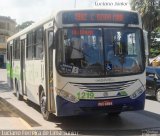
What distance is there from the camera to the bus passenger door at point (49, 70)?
11.3 meters

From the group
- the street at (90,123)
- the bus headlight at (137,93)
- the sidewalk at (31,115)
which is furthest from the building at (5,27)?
the bus headlight at (137,93)

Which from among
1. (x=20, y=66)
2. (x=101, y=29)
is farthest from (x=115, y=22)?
(x=20, y=66)

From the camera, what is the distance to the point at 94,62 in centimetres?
1078

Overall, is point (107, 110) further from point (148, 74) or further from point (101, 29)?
point (148, 74)

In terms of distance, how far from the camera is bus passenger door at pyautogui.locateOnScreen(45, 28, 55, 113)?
446 inches

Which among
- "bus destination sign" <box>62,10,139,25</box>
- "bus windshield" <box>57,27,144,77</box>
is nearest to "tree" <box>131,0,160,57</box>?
"bus destination sign" <box>62,10,139,25</box>

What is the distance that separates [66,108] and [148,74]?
8620mm

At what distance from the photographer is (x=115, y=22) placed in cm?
1115

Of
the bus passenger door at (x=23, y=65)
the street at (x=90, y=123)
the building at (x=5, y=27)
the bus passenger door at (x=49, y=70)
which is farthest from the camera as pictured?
the building at (x=5, y=27)

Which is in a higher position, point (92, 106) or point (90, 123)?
point (92, 106)

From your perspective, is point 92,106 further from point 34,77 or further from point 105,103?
point 34,77

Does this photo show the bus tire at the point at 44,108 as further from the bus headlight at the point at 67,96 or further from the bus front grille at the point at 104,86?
the bus front grille at the point at 104,86

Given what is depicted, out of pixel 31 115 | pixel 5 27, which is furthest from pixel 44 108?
pixel 5 27

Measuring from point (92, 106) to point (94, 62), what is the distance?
3.52 feet
